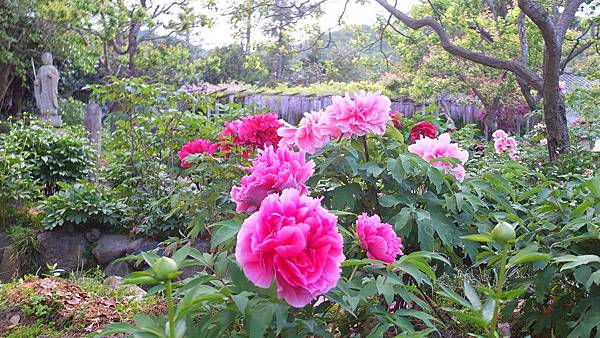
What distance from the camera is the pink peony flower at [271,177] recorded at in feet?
3.66

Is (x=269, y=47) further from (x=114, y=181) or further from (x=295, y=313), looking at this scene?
(x=295, y=313)

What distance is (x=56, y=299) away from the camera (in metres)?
2.56

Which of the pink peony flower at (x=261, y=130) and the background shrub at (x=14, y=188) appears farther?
the background shrub at (x=14, y=188)

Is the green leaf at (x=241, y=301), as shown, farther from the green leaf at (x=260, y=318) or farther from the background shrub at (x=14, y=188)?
the background shrub at (x=14, y=188)

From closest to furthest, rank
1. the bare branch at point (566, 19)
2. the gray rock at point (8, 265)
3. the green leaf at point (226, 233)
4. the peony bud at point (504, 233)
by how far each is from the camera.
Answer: the peony bud at point (504, 233) → the green leaf at point (226, 233) → the bare branch at point (566, 19) → the gray rock at point (8, 265)

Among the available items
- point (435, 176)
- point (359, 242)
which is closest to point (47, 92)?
point (435, 176)

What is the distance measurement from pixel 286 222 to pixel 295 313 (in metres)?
0.32

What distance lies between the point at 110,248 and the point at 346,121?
3729mm

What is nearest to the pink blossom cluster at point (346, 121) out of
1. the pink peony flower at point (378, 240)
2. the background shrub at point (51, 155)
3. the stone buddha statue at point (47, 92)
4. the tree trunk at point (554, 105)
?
the pink peony flower at point (378, 240)

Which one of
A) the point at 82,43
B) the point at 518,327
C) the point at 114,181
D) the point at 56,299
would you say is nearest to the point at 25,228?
the point at 114,181

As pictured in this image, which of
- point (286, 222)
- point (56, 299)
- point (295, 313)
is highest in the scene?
point (286, 222)

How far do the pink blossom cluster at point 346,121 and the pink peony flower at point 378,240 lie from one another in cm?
38

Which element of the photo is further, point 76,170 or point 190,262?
point 76,170

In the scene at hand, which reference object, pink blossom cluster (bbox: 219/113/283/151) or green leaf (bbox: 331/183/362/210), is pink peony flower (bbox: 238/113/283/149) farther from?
green leaf (bbox: 331/183/362/210)
